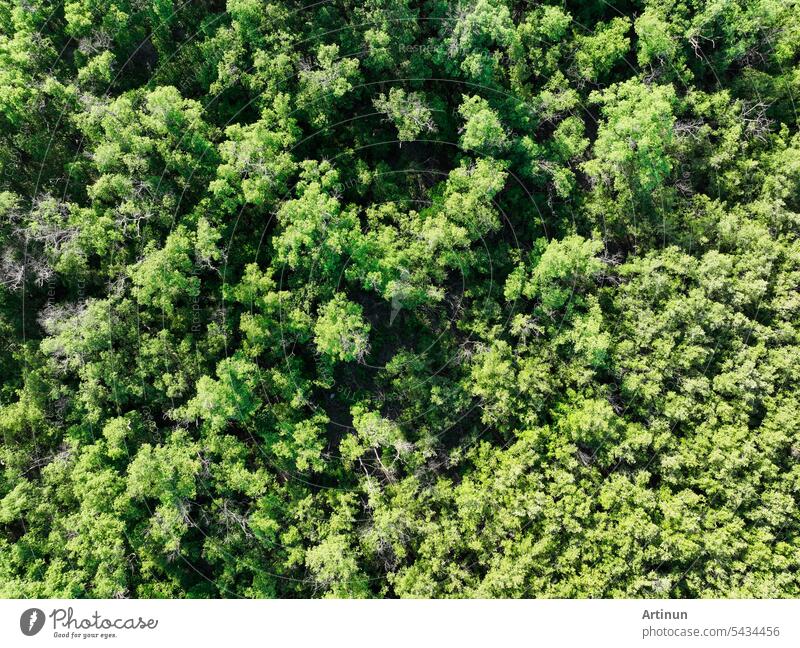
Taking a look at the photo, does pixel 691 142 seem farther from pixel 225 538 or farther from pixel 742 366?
pixel 225 538

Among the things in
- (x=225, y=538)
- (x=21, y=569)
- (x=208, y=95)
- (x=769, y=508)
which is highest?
(x=208, y=95)

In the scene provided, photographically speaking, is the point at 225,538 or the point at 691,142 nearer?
the point at 225,538

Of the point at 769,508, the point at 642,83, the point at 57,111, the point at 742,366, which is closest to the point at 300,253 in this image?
the point at 57,111

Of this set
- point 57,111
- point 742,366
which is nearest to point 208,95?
point 57,111

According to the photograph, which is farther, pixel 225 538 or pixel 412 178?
pixel 412 178

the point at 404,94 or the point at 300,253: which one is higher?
the point at 404,94

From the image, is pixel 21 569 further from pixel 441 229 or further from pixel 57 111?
pixel 441 229
